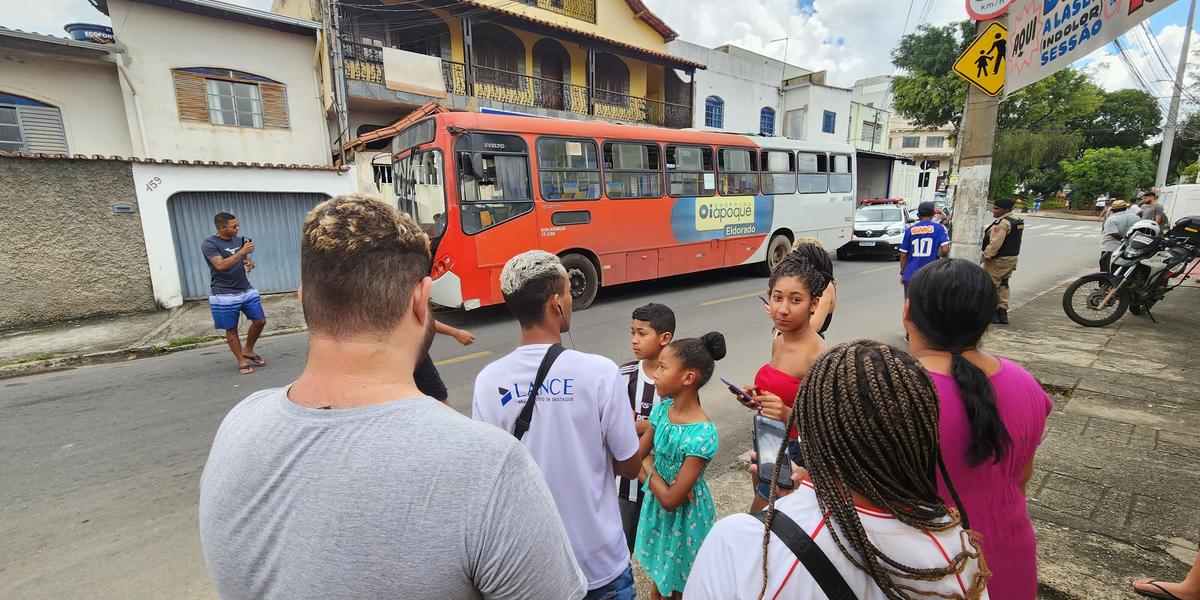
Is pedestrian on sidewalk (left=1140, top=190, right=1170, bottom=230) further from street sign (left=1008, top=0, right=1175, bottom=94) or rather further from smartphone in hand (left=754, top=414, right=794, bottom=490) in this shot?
smartphone in hand (left=754, top=414, right=794, bottom=490)

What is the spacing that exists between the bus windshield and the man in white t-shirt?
568cm

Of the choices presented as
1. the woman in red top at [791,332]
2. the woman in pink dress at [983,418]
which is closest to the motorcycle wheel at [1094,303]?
the woman in red top at [791,332]

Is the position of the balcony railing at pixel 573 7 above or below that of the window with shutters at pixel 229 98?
above

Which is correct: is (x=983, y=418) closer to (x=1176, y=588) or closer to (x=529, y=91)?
(x=1176, y=588)

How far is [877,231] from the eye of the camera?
13367 mm

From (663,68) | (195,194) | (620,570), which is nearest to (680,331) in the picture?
(620,570)

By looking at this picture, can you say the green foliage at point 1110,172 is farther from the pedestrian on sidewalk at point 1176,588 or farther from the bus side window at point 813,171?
the pedestrian on sidewalk at point 1176,588

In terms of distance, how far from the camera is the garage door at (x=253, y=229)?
882cm

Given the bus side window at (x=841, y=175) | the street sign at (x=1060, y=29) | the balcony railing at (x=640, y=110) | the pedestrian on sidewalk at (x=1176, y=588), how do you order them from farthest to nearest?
the balcony railing at (x=640, y=110)
the bus side window at (x=841, y=175)
the street sign at (x=1060, y=29)
the pedestrian on sidewalk at (x=1176, y=588)

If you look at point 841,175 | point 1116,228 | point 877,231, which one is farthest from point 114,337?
point 877,231

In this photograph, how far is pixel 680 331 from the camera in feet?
22.0

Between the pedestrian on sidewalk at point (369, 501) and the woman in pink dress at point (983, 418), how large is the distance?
1163 millimetres

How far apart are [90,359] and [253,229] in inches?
159

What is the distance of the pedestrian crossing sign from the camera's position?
3.38 metres
